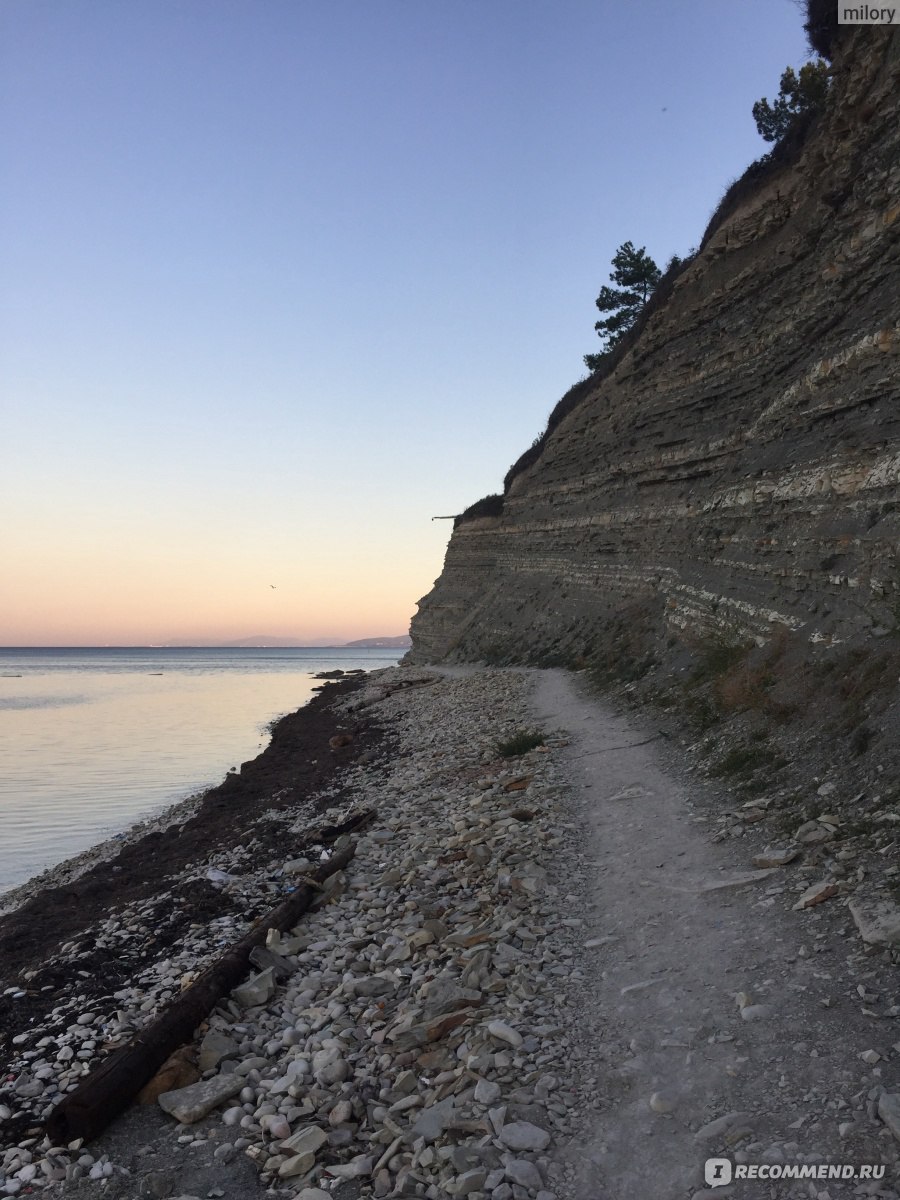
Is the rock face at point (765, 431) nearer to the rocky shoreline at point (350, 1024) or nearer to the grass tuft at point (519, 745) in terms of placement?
the grass tuft at point (519, 745)

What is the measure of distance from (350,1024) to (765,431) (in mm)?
15411

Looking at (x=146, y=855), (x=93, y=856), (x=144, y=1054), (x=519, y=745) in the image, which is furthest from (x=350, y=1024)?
(x=93, y=856)

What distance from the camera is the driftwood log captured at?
5336 mm

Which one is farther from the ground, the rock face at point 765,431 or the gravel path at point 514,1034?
the rock face at point 765,431

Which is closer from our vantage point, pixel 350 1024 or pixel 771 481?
pixel 350 1024

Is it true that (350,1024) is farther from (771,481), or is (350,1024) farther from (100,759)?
(100,759)

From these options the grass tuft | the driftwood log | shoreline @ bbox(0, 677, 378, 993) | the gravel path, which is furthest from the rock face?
shoreline @ bbox(0, 677, 378, 993)

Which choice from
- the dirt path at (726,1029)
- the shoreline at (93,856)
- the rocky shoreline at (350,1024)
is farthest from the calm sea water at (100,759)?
the dirt path at (726,1029)

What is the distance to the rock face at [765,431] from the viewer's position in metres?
12.1

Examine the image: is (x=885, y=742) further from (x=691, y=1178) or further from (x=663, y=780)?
(x=691, y=1178)

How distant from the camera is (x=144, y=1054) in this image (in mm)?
5930

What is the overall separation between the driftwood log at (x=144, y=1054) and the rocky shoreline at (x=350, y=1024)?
0.51 feet

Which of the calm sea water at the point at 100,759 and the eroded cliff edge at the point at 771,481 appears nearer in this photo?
the eroded cliff edge at the point at 771,481

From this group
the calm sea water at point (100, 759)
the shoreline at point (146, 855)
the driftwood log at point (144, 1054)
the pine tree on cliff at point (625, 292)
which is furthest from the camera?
the pine tree on cliff at point (625, 292)
